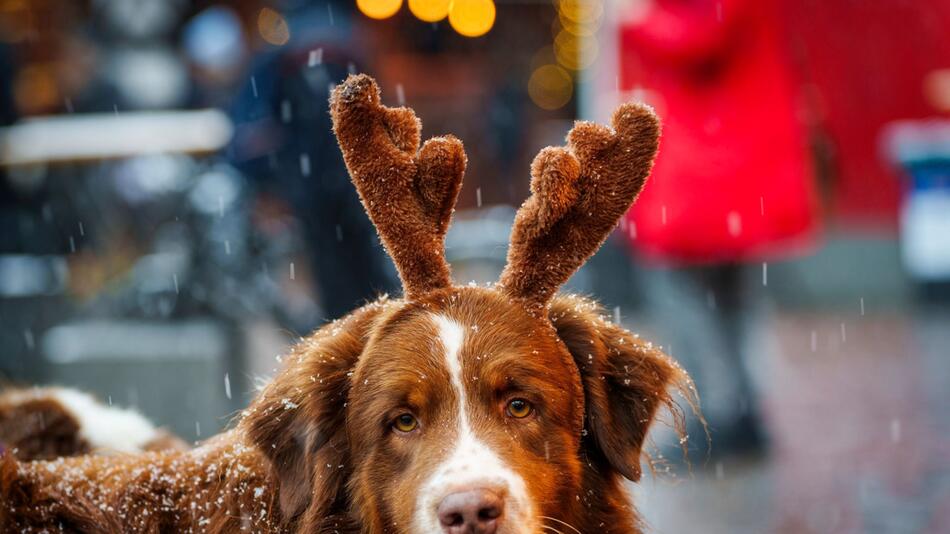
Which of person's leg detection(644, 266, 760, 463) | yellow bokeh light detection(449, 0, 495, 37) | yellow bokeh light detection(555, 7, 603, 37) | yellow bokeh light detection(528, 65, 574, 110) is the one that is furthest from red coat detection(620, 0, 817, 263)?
yellow bokeh light detection(528, 65, 574, 110)

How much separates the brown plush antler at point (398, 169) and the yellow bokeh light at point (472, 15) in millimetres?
14644

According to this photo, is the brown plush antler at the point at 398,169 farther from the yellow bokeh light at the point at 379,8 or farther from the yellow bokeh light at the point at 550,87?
the yellow bokeh light at the point at 550,87

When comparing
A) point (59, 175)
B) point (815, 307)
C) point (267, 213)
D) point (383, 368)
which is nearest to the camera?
point (383, 368)

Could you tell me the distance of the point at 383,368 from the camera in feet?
8.70

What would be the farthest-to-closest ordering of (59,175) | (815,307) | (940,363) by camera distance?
(815,307)
(59,175)
(940,363)

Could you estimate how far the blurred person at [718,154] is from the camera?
20.0 ft

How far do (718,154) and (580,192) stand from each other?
3.66 m

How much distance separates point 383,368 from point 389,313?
16 cm

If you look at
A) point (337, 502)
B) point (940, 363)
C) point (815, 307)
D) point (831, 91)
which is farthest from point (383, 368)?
point (831, 91)

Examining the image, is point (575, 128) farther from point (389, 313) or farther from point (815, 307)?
point (815, 307)

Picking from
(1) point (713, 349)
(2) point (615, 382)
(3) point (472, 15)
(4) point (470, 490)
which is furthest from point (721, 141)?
(3) point (472, 15)

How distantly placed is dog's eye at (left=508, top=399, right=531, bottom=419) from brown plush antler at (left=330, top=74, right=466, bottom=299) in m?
0.41

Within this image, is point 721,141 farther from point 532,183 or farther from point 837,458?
point 532,183

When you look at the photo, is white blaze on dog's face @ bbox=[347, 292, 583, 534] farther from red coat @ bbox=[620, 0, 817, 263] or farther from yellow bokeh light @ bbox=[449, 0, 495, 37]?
yellow bokeh light @ bbox=[449, 0, 495, 37]
